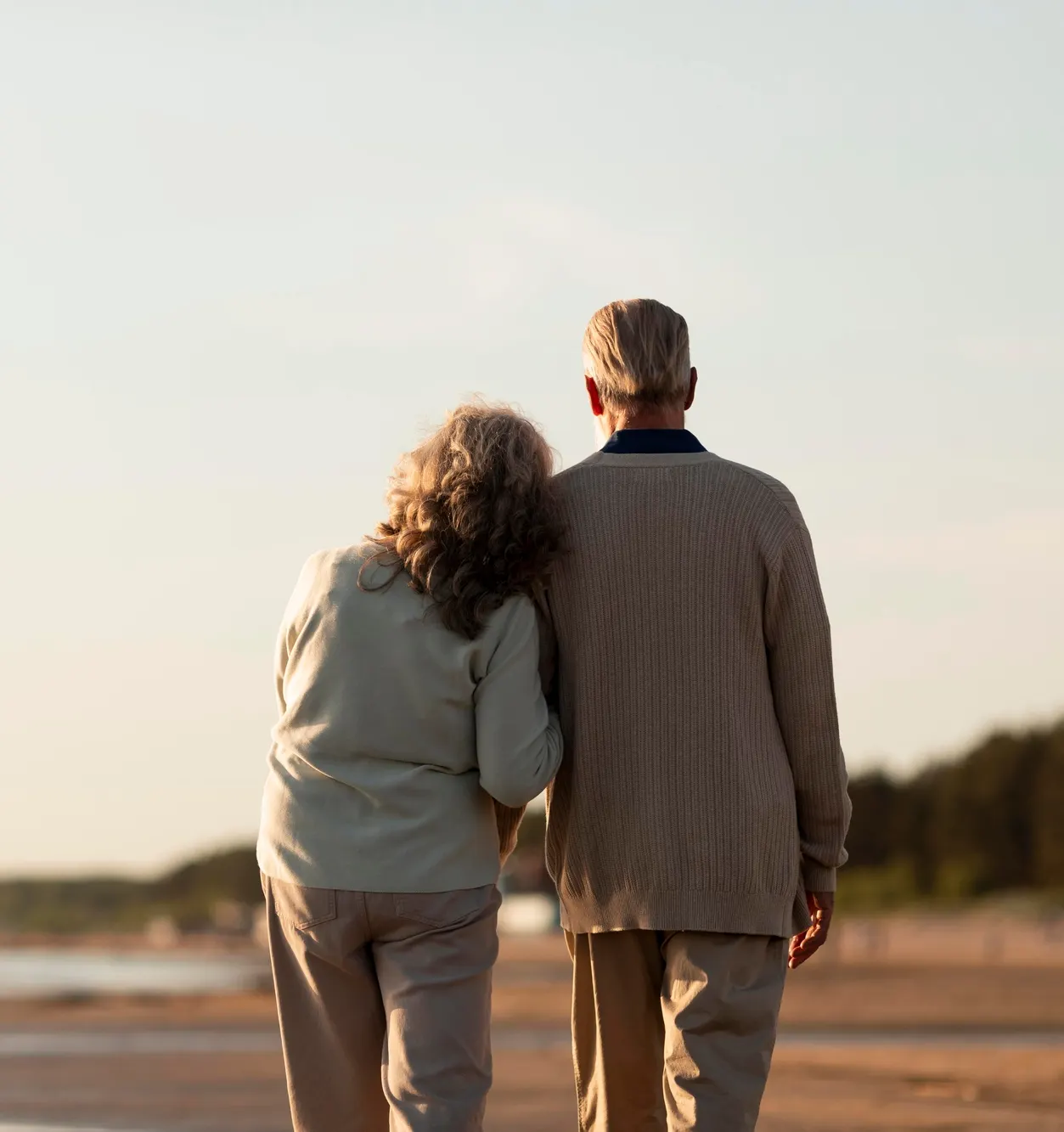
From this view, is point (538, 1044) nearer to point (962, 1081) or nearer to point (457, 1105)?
point (962, 1081)

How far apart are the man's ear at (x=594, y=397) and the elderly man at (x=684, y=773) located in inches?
5.8

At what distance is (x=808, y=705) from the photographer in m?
3.42

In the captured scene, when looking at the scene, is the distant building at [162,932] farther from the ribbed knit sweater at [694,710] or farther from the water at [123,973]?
the ribbed knit sweater at [694,710]

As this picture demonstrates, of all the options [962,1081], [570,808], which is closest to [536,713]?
[570,808]

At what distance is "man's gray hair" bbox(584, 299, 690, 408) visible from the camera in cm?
355

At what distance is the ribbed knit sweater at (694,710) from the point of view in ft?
11.0

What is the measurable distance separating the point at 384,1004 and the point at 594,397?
1439mm

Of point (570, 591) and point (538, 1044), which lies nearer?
point (570, 591)

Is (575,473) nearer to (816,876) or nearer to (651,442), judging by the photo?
(651,442)

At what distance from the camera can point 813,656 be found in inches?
135

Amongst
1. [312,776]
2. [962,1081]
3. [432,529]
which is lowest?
[962,1081]

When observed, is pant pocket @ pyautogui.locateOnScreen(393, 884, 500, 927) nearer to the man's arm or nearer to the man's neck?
the man's arm

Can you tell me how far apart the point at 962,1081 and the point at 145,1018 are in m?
9.42

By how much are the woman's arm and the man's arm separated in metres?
0.53
